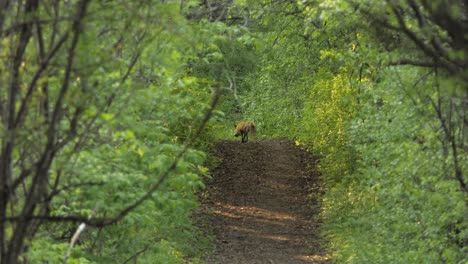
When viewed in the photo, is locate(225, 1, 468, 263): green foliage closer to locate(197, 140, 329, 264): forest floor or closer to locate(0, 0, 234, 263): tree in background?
locate(197, 140, 329, 264): forest floor

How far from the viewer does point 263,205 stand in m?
18.8

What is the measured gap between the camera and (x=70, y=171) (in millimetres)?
5066

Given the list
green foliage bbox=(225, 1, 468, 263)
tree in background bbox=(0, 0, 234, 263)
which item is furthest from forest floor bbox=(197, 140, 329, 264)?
tree in background bbox=(0, 0, 234, 263)

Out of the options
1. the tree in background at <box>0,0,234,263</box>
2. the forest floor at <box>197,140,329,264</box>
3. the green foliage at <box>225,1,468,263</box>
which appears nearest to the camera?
the tree in background at <box>0,0,234,263</box>

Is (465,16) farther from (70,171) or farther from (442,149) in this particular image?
(442,149)

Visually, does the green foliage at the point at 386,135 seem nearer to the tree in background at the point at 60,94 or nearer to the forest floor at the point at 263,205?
the forest floor at the point at 263,205

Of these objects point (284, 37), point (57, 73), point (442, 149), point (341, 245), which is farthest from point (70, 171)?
point (284, 37)

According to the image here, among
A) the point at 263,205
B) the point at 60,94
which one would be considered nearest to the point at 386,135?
the point at 60,94

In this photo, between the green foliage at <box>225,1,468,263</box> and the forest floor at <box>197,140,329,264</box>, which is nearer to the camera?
the green foliage at <box>225,1,468,263</box>

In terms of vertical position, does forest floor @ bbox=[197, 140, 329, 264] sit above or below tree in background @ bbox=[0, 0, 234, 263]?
below

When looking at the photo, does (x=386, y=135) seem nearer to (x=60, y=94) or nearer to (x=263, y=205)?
(x=60, y=94)

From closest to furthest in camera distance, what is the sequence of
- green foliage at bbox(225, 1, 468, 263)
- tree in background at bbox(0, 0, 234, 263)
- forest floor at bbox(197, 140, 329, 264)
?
tree in background at bbox(0, 0, 234, 263) → green foliage at bbox(225, 1, 468, 263) → forest floor at bbox(197, 140, 329, 264)

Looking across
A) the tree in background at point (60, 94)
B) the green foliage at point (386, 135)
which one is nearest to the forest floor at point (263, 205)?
the green foliage at point (386, 135)

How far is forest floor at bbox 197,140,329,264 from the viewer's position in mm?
14680
